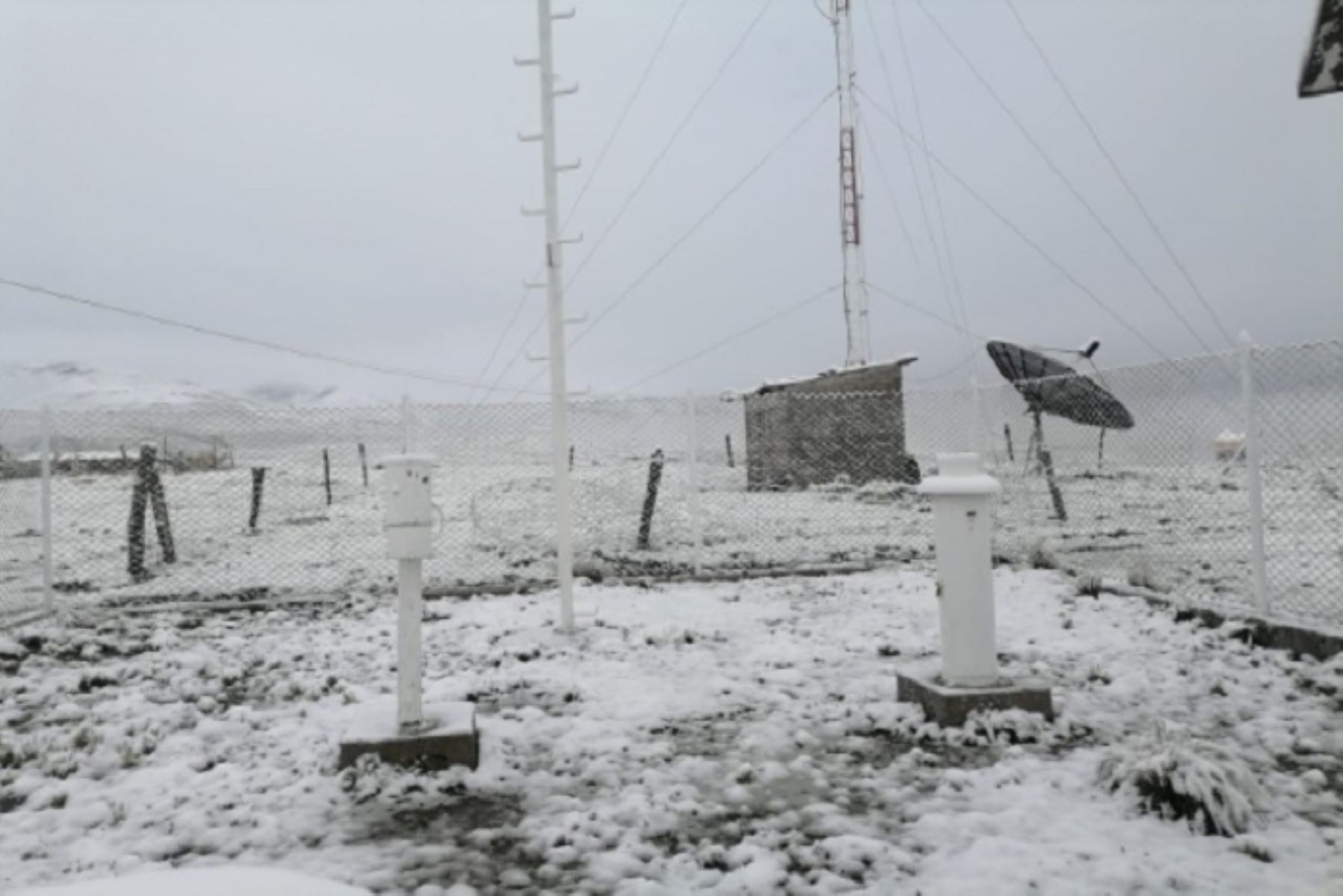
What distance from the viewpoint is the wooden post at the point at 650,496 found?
11.0 metres

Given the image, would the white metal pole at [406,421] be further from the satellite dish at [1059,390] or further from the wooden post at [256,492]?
the satellite dish at [1059,390]

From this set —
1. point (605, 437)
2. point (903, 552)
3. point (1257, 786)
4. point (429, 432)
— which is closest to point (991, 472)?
point (903, 552)

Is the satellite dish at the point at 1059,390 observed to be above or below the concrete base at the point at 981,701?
above

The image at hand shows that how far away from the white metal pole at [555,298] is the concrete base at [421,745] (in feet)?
9.50

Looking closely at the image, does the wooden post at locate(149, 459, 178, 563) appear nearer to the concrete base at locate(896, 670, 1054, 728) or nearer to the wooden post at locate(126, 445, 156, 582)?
the wooden post at locate(126, 445, 156, 582)

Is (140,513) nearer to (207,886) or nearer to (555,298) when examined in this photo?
(555,298)

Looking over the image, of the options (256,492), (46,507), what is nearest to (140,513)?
(46,507)

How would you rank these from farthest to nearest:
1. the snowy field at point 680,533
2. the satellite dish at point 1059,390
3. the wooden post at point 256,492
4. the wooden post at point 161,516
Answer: the wooden post at point 256,492
the satellite dish at point 1059,390
the wooden post at point 161,516
the snowy field at point 680,533

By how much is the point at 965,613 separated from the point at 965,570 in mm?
252

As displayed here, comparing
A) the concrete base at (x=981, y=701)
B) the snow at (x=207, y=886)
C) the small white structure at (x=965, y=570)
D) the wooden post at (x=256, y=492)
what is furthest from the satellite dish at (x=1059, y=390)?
the wooden post at (x=256, y=492)

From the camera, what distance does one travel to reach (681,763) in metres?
4.31

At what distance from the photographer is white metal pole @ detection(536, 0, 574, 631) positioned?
7.33 m

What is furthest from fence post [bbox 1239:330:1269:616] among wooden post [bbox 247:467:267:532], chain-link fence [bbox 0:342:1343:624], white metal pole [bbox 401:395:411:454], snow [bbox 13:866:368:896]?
wooden post [bbox 247:467:267:532]

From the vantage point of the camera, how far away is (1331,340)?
529cm
